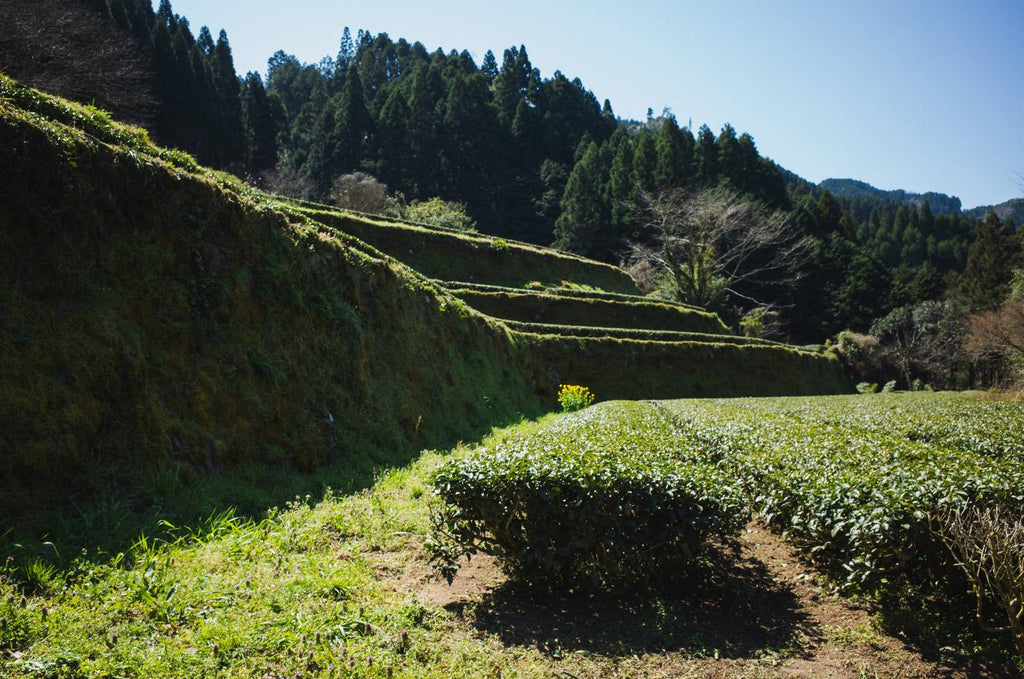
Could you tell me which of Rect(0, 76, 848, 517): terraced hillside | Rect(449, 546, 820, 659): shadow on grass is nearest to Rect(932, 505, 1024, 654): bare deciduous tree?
Rect(449, 546, 820, 659): shadow on grass

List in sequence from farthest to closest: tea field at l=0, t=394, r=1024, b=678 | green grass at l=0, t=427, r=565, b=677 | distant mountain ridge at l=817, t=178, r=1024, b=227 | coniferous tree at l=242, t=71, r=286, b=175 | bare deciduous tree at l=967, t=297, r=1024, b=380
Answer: distant mountain ridge at l=817, t=178, r=1024, b=227
coniferous tree at l=242, t=71, r=286, b=175
bare deciduous tree at l=967, t=297, r=1024, b=380
tea field at l=0, t=394, r=1024, b=678
green grass at l=0, t=427, r=565, b=677

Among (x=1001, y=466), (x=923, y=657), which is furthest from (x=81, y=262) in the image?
(x=1001, y=466)

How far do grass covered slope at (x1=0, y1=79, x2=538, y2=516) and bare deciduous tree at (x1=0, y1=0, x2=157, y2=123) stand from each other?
17935mm

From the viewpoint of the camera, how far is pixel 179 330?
6.78m

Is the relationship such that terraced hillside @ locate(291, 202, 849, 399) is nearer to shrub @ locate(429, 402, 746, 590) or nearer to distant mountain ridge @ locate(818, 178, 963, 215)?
shrub @ locate(429, 402, 746, 590)

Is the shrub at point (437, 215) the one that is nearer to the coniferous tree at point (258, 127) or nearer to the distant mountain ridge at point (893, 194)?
the coniferous tree at point (258, 127)

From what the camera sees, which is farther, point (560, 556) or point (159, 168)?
point (159, 168)

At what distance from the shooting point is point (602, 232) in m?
60.8

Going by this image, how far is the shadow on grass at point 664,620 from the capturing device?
13.0 ft

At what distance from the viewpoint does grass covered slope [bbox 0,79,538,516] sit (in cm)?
520

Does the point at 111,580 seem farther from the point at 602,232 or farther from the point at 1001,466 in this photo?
the point at 602,232

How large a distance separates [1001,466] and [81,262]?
943cm

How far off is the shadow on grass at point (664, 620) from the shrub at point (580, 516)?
9.1 inches

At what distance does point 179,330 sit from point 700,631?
6.31 metres
